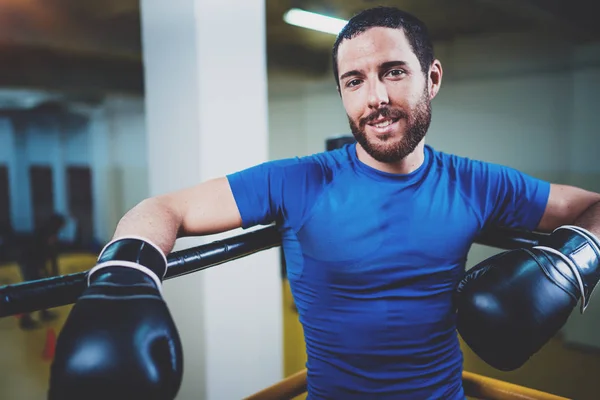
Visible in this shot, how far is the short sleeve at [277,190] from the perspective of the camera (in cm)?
117

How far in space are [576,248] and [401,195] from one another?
43 cm

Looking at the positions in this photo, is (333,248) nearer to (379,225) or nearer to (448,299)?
(379,225)

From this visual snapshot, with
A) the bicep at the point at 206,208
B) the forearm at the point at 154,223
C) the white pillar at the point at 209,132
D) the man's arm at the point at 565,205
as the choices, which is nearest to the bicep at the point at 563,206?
the man's arm at the point at 565,205

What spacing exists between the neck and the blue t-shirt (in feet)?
0.07

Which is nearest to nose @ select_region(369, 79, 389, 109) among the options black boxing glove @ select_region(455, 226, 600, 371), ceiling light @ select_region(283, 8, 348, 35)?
black boxing glove @ select_region(455, 226, 600, 371)

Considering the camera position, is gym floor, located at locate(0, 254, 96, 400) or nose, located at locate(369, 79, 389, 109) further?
gym floor, located at locate(0, 254, 96, 400)

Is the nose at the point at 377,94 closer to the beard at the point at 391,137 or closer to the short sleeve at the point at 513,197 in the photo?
the beard at the point at 391,137

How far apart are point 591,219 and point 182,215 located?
1.02m

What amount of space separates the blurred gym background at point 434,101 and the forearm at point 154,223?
3.15 feet

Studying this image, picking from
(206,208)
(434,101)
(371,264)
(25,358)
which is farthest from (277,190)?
(434,101)

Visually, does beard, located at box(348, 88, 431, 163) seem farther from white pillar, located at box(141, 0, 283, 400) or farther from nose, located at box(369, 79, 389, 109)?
white pillar, located at box(141, 0, 283, 400)

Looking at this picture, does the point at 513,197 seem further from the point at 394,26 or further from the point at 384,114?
the point at 394,26

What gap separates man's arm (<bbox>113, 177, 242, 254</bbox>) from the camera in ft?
3.05

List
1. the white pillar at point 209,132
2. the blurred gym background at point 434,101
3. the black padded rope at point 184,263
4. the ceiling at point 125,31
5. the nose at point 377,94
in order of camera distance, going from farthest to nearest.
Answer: the ceiling at point 125,31 < the blurred gym background at point 434,101 < the white pillar at point 209,132 < the nose at point 377,94 < the black padded rope at point 184,263
